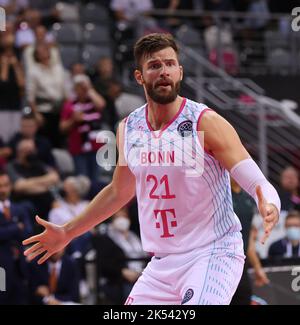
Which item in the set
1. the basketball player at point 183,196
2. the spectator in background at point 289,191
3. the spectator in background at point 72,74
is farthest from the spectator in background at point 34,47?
the basketball player at point 183,196

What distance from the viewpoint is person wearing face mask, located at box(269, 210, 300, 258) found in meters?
11.0

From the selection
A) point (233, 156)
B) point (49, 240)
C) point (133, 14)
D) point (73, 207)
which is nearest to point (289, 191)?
point (73, 207)

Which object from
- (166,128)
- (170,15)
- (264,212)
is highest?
(170,15)

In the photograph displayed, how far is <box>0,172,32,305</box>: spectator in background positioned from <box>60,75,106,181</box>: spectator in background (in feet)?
7.96

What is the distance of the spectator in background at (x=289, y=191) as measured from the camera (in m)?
12.4

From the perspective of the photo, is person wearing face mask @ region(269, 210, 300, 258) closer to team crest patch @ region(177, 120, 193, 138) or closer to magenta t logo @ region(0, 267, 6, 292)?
magenta t logo @ region(0, 267, 6, 292)

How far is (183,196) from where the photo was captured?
591cm

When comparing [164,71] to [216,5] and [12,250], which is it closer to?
[12,250]

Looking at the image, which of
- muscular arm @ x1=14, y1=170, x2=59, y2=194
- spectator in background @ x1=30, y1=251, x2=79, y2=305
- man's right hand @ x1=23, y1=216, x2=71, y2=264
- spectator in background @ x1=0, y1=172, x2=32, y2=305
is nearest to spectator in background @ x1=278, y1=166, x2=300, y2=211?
muscular arm @ x1=14, y1=170, x2=59, y2=194

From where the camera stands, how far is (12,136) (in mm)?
12766
